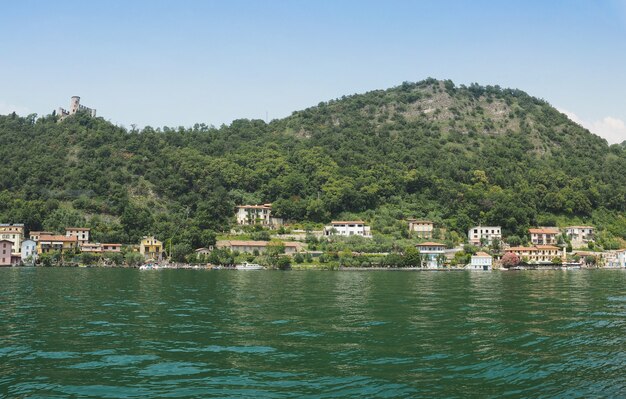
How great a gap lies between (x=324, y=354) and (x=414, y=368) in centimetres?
337

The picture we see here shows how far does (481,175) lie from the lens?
137 metres

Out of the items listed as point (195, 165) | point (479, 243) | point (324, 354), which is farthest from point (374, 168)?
point (324, 354)

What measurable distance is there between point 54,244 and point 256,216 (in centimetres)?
4254

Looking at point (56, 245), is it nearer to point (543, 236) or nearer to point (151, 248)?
point (151, 248)

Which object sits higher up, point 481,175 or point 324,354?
point 481,175

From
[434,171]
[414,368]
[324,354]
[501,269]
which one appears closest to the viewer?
[414,368]

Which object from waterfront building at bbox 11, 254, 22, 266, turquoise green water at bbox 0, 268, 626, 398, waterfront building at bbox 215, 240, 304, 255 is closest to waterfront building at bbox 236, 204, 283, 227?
waterfront building at bbox 215, 240, 304, 255

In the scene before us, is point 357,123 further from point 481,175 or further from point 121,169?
point 121,169

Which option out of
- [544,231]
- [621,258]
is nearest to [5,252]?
[544,231]

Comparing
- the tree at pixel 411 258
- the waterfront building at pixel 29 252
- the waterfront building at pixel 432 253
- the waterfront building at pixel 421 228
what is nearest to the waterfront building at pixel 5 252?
the waterfront building at pixel 29 252

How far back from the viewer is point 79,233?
103 m

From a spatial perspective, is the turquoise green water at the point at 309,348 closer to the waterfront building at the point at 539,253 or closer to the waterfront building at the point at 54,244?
the waterfront building at the point at 54,244

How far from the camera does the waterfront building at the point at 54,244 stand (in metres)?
98.2

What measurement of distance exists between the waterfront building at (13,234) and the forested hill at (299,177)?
493 cm
